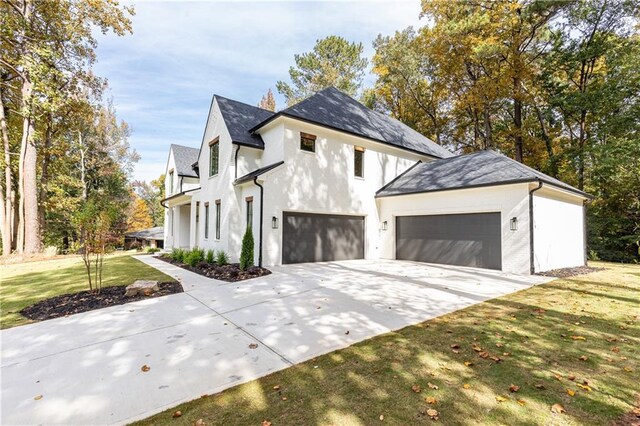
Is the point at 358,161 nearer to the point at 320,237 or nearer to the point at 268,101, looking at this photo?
the point at 320,237

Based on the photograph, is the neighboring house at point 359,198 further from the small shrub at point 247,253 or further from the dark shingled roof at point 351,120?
the small shrub at point 247,253

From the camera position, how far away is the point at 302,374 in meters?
3.36

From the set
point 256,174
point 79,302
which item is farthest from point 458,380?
point 256,174


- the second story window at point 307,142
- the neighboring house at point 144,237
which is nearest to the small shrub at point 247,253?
the second story window at point 307,142

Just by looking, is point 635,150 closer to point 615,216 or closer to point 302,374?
point 615,216

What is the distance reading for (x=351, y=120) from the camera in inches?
564

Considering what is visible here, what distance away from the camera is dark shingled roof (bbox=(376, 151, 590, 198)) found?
10359 mm

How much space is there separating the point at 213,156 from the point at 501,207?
12672 mm

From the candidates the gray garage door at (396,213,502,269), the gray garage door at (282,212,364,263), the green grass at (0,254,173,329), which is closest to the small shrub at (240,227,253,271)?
the gray garage door at (282,212,364,263)

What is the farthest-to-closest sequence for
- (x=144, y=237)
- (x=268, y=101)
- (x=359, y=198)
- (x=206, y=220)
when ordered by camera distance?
(x=268, y=101) < (x=144, y=237) < (x=206, y=220) < (x=359, y=198)

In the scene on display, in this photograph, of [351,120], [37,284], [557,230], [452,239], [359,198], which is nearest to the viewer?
[37,284]

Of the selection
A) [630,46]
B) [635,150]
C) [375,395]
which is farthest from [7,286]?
[630,46]

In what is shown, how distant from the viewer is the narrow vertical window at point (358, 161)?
1388cm

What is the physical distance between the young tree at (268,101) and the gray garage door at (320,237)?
96.4 ft
